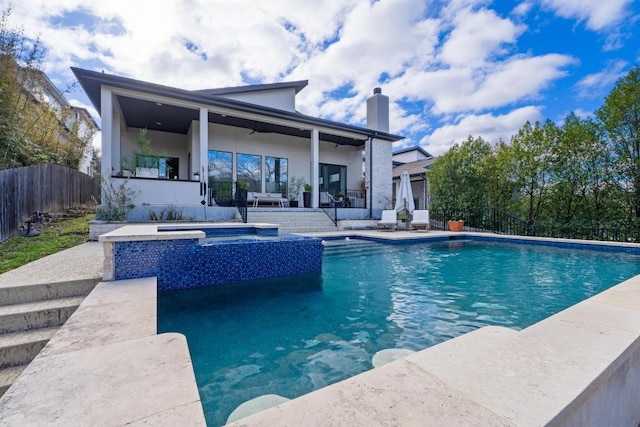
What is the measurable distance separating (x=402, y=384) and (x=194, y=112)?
428 inches

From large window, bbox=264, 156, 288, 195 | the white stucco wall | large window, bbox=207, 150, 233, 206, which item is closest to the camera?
large window, bbox=207, 150, 233, 206

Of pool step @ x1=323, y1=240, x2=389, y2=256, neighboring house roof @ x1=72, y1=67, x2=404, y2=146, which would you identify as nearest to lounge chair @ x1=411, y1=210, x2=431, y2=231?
pool step @ x1=323, y1=240, x2=389, y2=256

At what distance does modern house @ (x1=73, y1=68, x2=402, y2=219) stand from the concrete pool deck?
25.1 feet

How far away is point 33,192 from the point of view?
668 centimetres

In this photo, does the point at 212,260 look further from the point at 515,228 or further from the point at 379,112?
the point at 379,112

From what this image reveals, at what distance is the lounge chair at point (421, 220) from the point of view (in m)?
10.9

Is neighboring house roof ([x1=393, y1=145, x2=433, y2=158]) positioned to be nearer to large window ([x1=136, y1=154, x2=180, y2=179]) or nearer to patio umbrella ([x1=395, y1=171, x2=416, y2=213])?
patio umbrella ([x1=395, y1=171, x2=416, y2=213])

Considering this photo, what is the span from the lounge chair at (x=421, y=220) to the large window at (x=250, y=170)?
6850 millimetres

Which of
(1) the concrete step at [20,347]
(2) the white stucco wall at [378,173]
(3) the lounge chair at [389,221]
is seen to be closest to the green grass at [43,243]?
(1) the concrete step at [20,347]

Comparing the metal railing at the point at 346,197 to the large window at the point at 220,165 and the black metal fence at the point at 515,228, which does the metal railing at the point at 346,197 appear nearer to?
the black metal fence at the point at 515,228

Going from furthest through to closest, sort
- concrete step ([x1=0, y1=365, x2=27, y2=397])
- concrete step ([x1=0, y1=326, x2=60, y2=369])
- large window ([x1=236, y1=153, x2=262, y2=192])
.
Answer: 1. large window ([x1=236, y1=153, x2=262, y2=192])
2. concrete step ([x1=0, y1=326, x2=60, y2=369])
3. concrete step ([x1=0, y1=365, x2=27, y2=397])

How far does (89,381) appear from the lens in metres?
1.29

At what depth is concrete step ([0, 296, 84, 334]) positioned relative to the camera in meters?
2.28

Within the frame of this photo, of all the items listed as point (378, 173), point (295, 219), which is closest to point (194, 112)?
point (295, 219)
